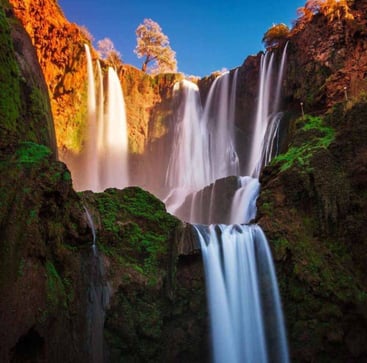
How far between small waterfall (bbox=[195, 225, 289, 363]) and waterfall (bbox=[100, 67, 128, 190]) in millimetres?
12838

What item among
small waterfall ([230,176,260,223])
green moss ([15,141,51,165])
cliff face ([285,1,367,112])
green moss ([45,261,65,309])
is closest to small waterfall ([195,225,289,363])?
small waterfall ([230,176,260,223])

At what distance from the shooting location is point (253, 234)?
9250 millimetres

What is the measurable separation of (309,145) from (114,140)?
44.3ft

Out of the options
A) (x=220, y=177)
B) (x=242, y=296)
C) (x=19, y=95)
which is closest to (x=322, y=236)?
(x=242, y=296)

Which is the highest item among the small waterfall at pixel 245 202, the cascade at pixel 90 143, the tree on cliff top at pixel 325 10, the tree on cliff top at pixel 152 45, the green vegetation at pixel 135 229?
the tree on cliff top at pixel 152 45

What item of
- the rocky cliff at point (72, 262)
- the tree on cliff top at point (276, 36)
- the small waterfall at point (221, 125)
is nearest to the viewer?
the rocky cliff at point (72, 262)

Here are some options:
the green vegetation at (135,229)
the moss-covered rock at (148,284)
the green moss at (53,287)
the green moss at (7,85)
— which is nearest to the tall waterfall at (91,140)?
the green vegetation at (135,229)

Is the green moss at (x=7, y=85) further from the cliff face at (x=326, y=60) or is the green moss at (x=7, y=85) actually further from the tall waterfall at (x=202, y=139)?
the tall waterfall at (x=202, y=139)

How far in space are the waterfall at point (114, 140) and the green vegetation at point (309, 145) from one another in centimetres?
1214

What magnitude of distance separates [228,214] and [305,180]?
4.21 metres

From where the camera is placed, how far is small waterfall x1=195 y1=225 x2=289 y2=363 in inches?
320

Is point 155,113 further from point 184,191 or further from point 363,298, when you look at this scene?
point 363,298

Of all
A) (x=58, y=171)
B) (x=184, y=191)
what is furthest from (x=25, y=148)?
(x=184, y=191)

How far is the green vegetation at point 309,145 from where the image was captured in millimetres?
10328
